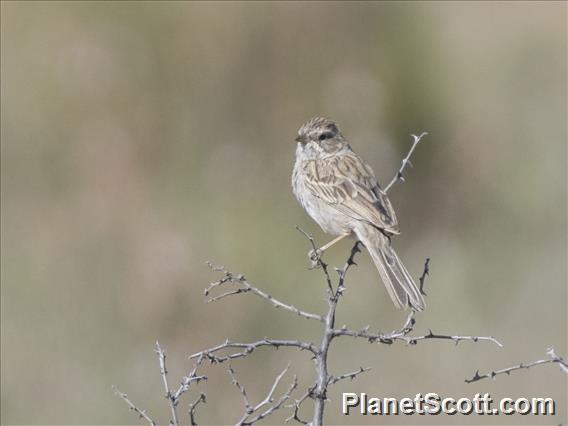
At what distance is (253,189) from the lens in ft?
33.7

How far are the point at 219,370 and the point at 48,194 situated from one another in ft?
8.63

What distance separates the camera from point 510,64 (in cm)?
1155

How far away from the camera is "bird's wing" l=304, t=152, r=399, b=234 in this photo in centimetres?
645

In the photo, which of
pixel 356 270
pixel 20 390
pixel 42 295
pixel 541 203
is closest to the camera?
pixel 20 390

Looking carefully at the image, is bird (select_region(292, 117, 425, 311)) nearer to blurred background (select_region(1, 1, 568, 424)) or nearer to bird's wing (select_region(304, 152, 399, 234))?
bird's wing (select_region(304, 152, 399, 234))

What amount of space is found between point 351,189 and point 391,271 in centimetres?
73

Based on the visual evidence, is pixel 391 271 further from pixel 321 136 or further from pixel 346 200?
pixel 321 136

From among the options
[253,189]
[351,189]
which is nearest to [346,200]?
[351,189]

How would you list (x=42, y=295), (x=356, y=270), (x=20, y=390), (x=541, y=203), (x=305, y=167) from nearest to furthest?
1. (x=305, y=167)
2. (x=20, y=390)
3. (x=42, y=295)
4. (x=356, y=270)
5. (x=541, y=203)

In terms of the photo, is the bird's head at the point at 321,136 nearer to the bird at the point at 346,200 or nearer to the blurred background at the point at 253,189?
the bird at the point at 346,200

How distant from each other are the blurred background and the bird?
6.60 ft

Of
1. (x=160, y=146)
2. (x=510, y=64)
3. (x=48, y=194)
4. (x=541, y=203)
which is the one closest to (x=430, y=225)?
(x=541, y=203)

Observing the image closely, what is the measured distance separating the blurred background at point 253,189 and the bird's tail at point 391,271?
208 cm

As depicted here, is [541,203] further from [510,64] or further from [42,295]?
[42,295]
